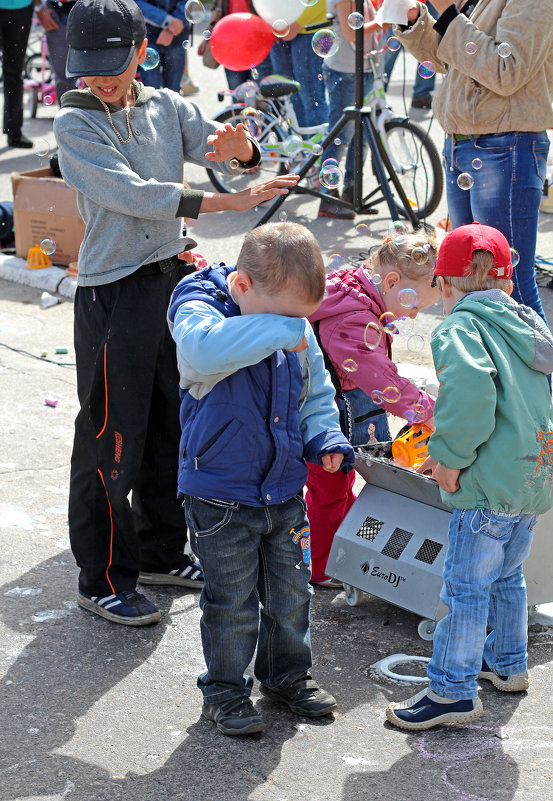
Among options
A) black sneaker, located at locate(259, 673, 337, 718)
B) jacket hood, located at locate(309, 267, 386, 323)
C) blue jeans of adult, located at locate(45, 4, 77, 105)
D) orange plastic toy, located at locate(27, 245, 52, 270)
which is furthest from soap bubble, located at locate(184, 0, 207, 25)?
blue jeans of adult, located at locate(45, 4, 77, 105)

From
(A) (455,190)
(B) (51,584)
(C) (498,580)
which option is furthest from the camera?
(A) (455,190)

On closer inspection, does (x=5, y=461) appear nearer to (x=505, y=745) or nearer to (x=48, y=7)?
(x=505, y=745)

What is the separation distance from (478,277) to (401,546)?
3.18 ft

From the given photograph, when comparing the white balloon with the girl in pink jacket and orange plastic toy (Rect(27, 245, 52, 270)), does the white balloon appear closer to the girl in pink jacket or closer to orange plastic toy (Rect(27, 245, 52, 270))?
orange plastic toy (Rect(27, 245, 52, 270))

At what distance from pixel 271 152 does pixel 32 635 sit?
532 cm

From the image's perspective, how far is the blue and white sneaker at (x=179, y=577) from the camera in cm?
389

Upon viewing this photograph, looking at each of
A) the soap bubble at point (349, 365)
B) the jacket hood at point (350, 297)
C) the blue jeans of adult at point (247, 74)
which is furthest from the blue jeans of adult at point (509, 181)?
the blue jeans of adult at point (247, 74)

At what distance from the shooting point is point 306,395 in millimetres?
3092

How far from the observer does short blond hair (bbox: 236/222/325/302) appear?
2777 mm

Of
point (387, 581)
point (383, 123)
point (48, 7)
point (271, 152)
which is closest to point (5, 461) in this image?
point (387, 581)

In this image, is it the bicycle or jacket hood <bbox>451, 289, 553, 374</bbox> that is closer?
jacket hood <bbox>451, 289, 553, 374</bbox>

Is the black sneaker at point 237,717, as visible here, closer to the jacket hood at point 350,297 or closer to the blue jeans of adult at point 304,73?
the jacket hood at point 350,297

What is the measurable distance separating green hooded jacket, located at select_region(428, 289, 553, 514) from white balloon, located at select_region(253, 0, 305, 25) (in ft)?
16.7

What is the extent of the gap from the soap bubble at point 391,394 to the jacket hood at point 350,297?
1.00 ft
